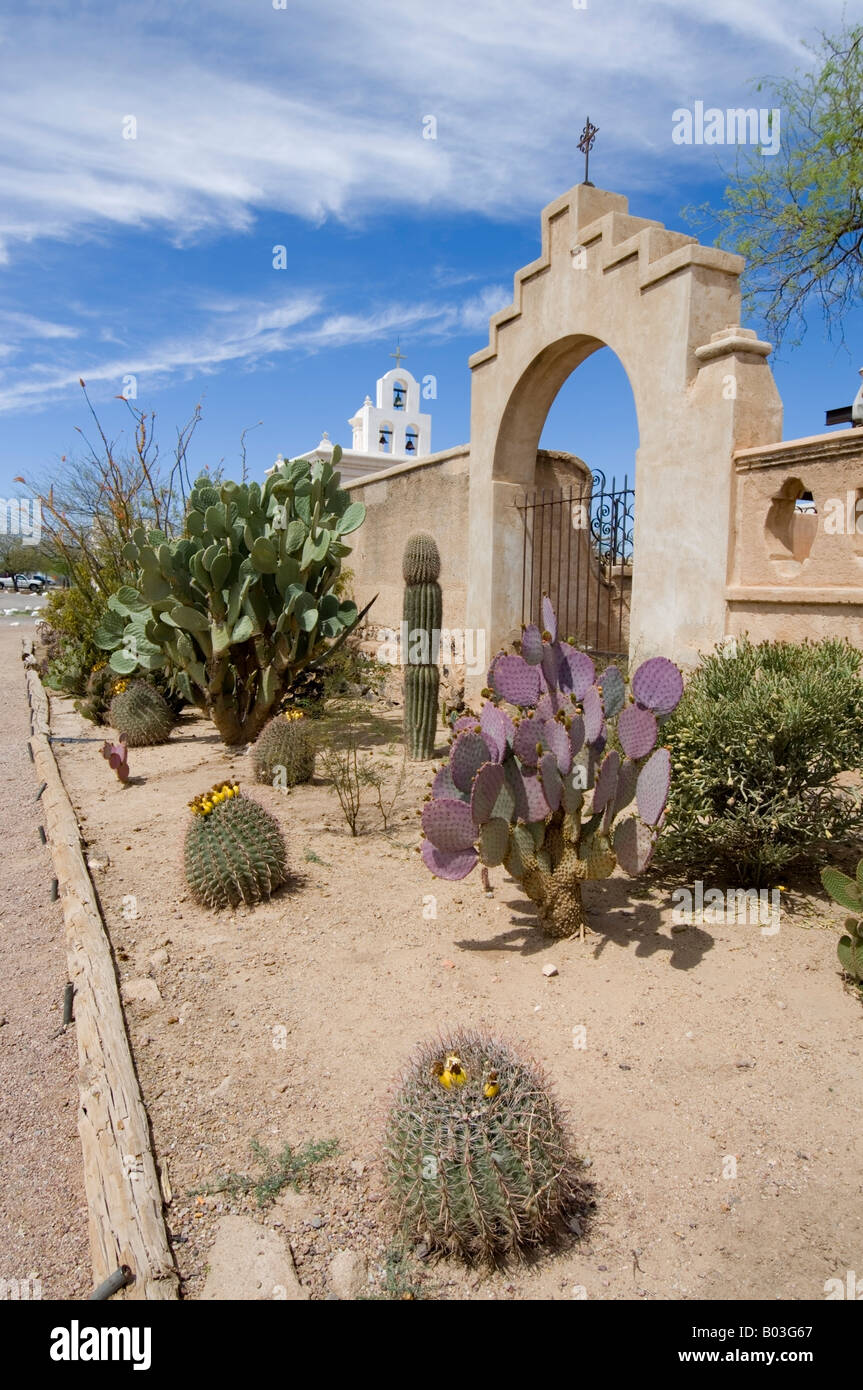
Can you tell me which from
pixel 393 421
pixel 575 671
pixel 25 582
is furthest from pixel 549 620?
pixel 25 582

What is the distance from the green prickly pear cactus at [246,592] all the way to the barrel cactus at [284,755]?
90 cm

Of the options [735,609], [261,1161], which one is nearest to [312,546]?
[735,609]

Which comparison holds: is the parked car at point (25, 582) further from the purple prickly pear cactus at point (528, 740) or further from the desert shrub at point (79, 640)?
the purple prickly pear cactus at point (528, 740)

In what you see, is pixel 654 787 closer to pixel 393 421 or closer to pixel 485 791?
pixel 485 791

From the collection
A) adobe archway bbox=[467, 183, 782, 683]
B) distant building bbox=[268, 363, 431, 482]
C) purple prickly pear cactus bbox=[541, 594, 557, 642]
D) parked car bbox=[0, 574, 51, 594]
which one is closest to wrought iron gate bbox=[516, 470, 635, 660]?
adobe archway bbox=[467, 183, 782, 683]

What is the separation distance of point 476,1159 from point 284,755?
14.4ft

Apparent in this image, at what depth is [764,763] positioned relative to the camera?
364 cm

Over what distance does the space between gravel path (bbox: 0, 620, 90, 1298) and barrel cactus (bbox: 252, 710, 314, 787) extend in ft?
5.15

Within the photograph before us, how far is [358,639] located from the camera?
1123 centimetres

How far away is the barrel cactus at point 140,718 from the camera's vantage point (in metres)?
8.12

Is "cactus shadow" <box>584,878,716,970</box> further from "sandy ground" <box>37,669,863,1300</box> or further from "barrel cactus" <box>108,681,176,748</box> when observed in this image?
"barrel cactus" <box>108,681,176,748</box>
